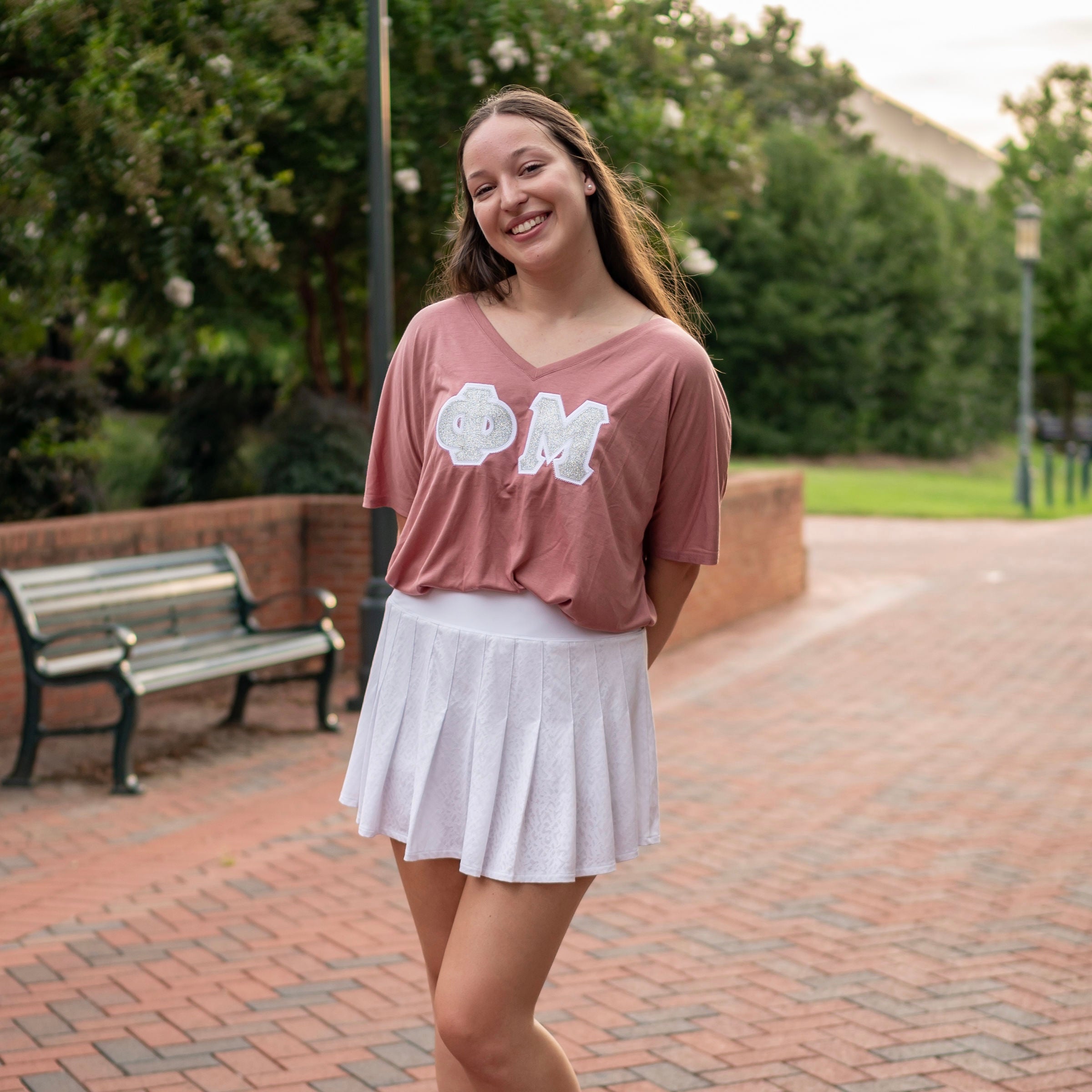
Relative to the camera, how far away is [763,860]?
5.59 m

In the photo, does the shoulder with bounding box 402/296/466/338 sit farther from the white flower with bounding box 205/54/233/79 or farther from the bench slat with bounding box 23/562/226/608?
the white flower with bounding box 205/54/233/79

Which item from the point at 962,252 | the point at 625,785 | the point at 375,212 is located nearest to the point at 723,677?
the point at 375,212

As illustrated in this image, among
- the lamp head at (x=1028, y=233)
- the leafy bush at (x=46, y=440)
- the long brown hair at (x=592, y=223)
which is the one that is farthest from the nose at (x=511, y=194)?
the lamp head at (x=1028, y=233)

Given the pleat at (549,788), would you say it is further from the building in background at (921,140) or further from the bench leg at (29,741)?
the building in background at (921,140)

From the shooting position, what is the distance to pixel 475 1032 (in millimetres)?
2316

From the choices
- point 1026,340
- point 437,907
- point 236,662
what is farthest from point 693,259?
point 1026,340

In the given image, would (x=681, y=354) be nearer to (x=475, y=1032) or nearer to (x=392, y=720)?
(x=392, y=720)

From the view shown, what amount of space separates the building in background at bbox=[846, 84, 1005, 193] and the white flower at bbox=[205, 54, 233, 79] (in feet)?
134

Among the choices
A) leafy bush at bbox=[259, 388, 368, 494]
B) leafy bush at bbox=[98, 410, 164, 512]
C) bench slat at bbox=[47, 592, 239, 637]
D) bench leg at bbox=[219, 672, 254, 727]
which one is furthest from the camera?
leafy bush at bbox=[98, 410, 164, 512]

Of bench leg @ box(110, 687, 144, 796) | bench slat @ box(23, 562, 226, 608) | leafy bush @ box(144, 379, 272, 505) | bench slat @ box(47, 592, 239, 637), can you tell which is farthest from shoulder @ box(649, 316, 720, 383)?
leafy bush @ box(144, 379, 272, 505)

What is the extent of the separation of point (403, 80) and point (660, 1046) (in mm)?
7915

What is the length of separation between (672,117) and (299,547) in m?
4.03

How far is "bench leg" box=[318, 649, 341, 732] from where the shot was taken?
7.71m

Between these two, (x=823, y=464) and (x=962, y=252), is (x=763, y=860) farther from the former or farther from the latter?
(x=962, y=252)
